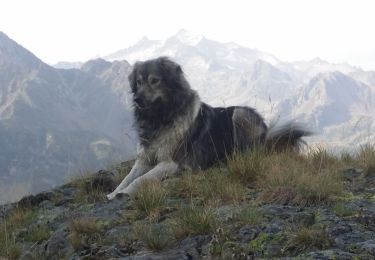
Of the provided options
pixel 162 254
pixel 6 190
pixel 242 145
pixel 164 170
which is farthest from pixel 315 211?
pixel 6 190

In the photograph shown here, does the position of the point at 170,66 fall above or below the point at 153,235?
above

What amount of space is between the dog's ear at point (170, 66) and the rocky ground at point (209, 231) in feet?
10.8

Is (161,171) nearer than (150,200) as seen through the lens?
No

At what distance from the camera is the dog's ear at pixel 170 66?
948cm

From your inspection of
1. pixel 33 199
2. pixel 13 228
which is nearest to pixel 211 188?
pixel 13 228

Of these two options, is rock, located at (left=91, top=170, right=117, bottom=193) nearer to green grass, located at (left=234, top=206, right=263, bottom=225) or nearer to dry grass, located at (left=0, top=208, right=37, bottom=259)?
dry grass, located at (left=0, top=208, right=37, bottom=259)

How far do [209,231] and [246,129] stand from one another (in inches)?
196

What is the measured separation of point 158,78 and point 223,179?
3.03m

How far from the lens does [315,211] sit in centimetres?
533

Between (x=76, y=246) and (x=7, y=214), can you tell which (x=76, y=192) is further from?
(x=76, y=246)

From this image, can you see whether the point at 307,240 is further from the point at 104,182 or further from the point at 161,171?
the point at 104,182

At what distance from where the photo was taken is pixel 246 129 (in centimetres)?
977

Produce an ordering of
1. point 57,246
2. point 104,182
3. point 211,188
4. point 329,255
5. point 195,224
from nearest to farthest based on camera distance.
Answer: point 329,255, point 195,224, point 57,246, point 211,188, point 104,182

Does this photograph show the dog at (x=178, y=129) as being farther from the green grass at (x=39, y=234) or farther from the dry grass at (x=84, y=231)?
the dry grass at (x=84, y=231)
